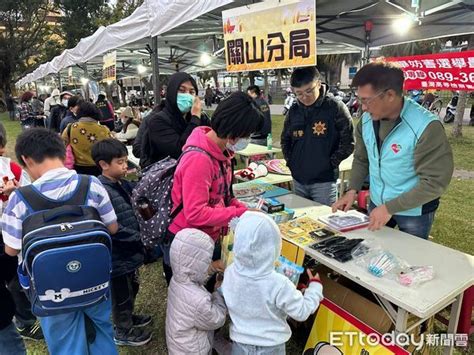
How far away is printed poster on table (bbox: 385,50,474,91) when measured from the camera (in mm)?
2585

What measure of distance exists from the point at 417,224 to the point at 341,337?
813mm

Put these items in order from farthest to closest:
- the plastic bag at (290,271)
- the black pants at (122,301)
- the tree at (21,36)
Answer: the tree at (21,36)
the black pants at (122,301)
the plastic bag at (290,271)

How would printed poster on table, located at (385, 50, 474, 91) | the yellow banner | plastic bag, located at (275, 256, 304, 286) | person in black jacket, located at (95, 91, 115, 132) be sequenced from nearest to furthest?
plastic bag, located at (275, 256, 304, 286)
printed poster on table, located at (385, 50, 474, 91)
the yellow banner
person in black jacket, located at (95, 91, 115, 132)

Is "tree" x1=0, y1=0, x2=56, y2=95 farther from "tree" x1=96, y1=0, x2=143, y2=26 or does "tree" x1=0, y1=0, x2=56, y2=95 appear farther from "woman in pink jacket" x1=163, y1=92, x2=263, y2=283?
"woman in pink jacket" x1=163, y1=92, x2=263, y2=283

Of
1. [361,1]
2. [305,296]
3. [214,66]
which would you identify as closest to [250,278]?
[305,296]

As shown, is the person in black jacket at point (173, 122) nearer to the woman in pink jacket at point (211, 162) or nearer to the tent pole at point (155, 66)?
the woman in pink jacket at point (211, 162)

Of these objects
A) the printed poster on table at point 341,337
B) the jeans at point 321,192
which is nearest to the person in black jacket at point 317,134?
the jeans at point 321,192

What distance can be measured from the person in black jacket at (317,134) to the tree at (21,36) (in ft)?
97.4

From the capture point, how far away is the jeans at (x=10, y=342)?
5.72 feet

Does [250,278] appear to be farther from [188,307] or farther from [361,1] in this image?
[361,1]

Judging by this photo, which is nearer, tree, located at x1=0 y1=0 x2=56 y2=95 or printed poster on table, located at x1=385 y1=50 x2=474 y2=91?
printed poster on table, located at x1=385 y1=50 x2=474 y2=91

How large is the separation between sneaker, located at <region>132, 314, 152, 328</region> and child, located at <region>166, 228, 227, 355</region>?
83cm

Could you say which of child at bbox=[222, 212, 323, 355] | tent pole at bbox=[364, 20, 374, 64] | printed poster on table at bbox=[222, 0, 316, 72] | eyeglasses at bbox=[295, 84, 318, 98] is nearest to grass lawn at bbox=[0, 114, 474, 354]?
child at bbox=[222, 212, 323, 355]

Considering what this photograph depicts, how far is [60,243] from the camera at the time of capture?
51.5 inches
